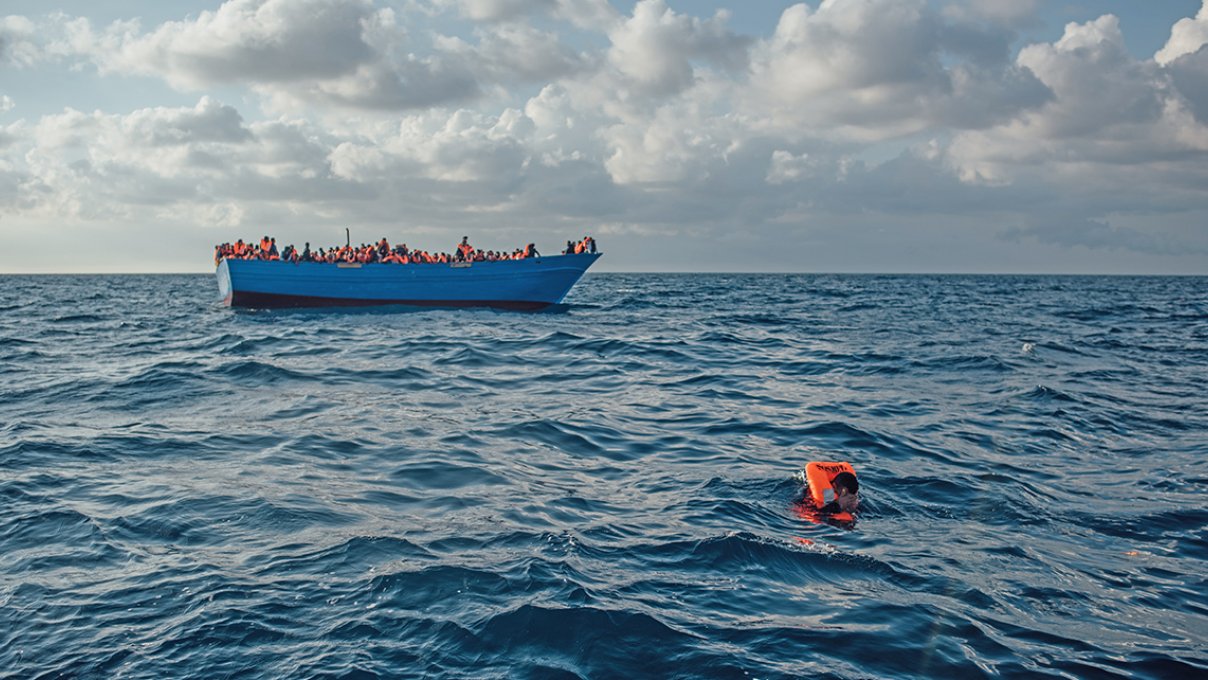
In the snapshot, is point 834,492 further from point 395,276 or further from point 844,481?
point 395,276

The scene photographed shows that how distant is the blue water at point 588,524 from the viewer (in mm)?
6020

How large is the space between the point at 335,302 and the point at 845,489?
3541 cm

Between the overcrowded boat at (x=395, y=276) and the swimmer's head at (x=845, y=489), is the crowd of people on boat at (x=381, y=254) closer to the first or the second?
the overcrowded boat at (x=395, y=276)

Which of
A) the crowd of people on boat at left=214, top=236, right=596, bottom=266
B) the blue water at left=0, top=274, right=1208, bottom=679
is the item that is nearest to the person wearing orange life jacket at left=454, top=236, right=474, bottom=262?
the crowd of people on boat at left=214, top=236, right=596, bottom=266

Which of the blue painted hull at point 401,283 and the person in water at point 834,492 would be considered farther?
the blue painted hull at point 401,283

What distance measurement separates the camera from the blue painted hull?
39.6m

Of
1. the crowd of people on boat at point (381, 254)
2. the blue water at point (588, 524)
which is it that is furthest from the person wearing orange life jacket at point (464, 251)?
the blue water at point (588, 524)

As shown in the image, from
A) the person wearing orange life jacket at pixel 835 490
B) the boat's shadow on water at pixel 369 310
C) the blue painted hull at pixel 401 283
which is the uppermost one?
the blue painted hull at pixel 401 283

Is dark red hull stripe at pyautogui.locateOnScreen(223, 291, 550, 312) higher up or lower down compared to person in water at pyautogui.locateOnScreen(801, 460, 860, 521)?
higher up

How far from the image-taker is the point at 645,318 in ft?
125

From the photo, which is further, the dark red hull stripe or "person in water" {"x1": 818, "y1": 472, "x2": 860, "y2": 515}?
the dark red hull stripe

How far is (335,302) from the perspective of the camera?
40.4 m

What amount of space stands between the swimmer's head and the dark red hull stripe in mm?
32765

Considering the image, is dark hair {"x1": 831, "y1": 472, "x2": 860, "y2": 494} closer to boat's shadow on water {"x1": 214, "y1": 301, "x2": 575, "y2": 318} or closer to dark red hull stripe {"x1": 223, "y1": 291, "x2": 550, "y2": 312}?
boat's shadow on water {"x1": 214, "y1": 301, "x2": 575, "y2": 318}
